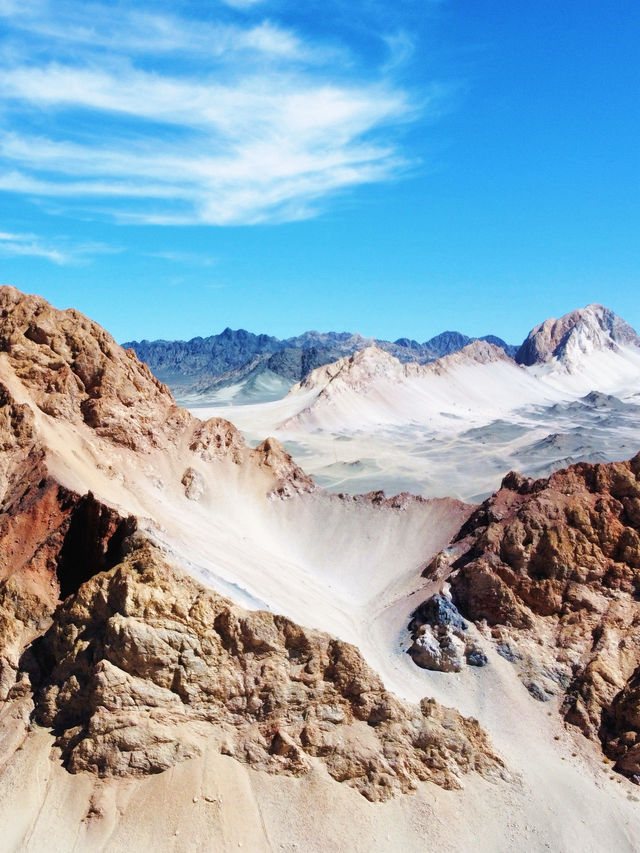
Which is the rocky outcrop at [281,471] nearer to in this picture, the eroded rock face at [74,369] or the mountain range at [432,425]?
the eroded rock face at [74,369]

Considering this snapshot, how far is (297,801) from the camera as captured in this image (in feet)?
79.1

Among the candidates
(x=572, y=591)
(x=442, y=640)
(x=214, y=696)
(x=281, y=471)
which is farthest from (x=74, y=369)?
(x=572, y=591)

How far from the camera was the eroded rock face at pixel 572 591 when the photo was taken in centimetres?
3200

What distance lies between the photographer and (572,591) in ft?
118

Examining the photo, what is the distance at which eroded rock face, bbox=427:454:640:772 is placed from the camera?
32.0 meters

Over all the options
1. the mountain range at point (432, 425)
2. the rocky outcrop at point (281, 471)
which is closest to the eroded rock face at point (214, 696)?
the rocky outcrop at point (281, 471)

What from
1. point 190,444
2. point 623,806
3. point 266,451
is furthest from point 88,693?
point 266,451

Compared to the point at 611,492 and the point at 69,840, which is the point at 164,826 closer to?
the point at 69,840

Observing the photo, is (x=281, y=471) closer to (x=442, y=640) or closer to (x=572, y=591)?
(x=442, y=640)

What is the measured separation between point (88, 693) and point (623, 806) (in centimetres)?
2016

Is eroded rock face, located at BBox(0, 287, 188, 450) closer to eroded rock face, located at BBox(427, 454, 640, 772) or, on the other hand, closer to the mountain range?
eroded rock face, located at BBox(427, 454, 640, 772)

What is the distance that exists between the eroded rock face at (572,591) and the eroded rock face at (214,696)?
665cm

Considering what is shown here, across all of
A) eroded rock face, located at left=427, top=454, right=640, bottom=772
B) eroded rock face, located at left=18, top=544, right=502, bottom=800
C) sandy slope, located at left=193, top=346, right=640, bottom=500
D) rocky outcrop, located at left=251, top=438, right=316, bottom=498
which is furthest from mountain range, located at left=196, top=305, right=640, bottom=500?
eroded rock face, located at left=18, top=544, right=502, bottom=800

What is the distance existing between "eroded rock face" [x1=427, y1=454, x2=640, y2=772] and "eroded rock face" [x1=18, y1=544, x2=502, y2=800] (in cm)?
665
